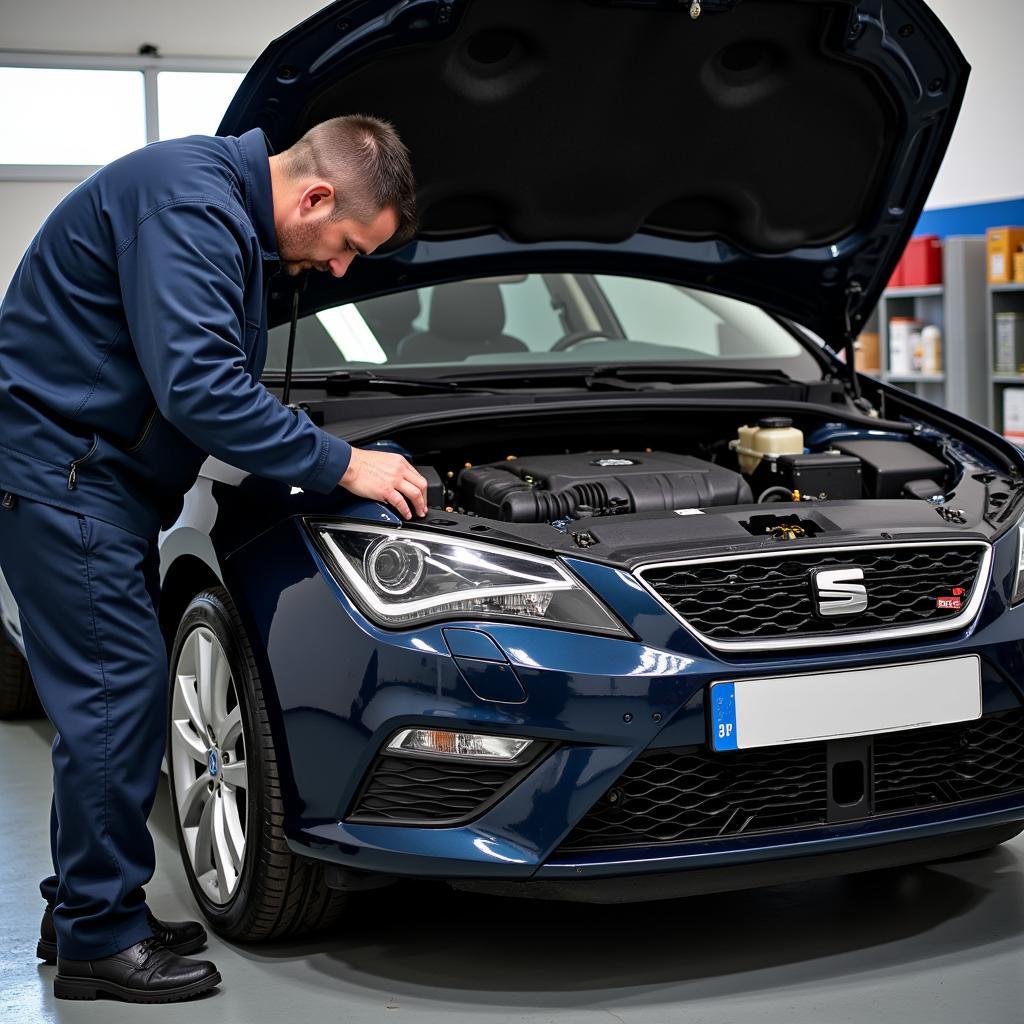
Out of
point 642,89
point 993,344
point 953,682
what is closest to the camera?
point 953,682

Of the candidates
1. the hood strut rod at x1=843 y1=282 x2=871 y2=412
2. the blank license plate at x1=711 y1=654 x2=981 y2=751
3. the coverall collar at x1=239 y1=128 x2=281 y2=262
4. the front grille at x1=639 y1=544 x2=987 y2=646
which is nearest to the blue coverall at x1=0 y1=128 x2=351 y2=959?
the coverall collar at x1=239 y1=128 x2=281 y2=262

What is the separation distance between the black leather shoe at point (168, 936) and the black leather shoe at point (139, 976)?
11cm

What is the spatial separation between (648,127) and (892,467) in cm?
89

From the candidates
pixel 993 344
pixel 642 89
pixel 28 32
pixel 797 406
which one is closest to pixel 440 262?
pixel 642 89

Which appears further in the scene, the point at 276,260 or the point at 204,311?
the point at 276,260

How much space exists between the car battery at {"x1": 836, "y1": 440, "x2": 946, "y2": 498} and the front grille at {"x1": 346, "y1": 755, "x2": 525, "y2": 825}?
112 cm

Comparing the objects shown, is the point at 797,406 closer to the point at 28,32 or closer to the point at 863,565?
the point at 863,565

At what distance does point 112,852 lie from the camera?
232cm

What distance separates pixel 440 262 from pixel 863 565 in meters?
1.27

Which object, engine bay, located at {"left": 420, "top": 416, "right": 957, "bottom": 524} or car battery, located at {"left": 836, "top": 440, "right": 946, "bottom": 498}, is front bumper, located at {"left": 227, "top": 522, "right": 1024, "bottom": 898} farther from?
car battery, located at {"left": 836, "top": 440, "right": 946, "bottom": 498}

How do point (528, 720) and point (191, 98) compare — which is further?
point (191, 98)

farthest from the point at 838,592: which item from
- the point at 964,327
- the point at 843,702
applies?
the point at 964,327

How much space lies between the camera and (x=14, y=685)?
4.25 m

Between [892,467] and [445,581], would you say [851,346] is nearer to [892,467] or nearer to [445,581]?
[892,467]
